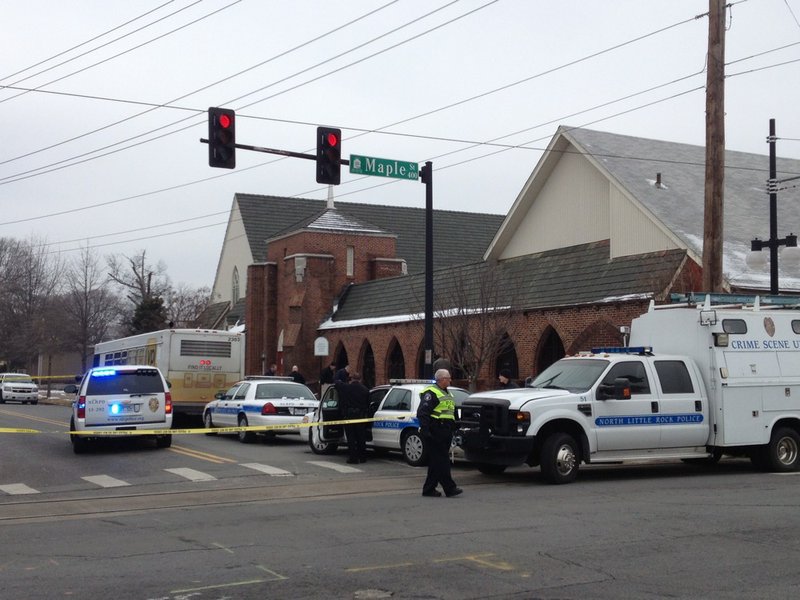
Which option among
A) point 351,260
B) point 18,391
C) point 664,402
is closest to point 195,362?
point 664,402

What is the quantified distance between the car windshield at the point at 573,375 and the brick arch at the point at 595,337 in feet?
39.2

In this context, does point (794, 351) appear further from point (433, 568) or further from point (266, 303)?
point (266, 303)

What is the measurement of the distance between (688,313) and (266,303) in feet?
115

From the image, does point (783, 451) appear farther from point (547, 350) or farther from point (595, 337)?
point (547, 350)

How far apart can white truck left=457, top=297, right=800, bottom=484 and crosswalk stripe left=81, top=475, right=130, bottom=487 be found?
5582 mm

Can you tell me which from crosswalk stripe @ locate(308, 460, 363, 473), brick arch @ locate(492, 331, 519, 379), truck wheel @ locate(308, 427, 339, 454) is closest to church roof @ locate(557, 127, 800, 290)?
brick arch @ locate(492, 331, 519, 379)

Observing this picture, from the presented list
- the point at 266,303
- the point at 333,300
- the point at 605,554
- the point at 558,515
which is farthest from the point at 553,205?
the point at 605,554

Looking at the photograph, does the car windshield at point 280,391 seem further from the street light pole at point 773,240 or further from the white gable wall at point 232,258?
the white gable wall at point 232,258

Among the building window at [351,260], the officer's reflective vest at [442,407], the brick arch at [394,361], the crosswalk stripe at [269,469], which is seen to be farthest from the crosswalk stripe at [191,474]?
the building window at [351,260]

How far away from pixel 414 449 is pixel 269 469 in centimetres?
259

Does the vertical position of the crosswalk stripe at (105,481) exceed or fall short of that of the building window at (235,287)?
it falls short

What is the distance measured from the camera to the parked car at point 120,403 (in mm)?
20141

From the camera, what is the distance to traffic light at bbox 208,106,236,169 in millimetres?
18578

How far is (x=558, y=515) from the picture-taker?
11391 mm
